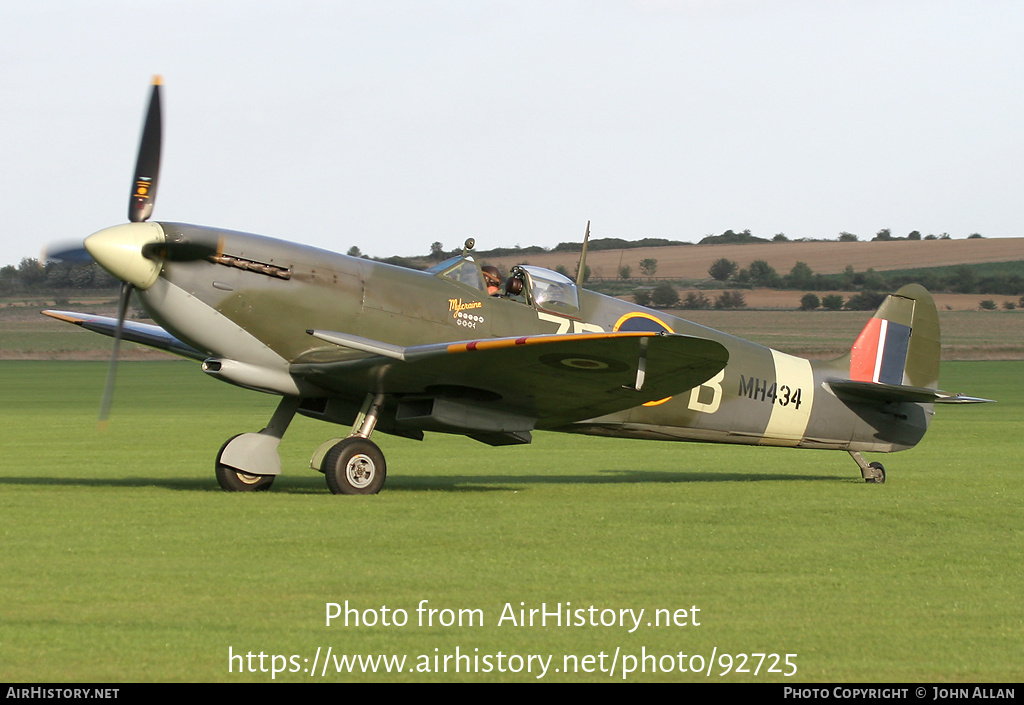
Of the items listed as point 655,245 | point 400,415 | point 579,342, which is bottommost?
point 400,415

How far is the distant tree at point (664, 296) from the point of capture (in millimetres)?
57197

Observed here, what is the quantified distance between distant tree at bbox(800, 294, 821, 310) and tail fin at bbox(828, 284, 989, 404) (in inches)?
1944

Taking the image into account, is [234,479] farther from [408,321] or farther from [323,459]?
[408,321]

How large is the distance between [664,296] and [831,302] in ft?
31.1

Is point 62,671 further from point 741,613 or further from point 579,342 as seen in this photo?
point 579,342

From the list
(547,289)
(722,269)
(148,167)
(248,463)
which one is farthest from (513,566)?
(722,269)

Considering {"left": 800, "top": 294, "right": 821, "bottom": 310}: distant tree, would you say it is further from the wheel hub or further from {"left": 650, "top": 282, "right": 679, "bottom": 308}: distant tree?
the wheel hub

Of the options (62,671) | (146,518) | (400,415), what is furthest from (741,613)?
(400,415)

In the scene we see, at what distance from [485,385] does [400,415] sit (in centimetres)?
96

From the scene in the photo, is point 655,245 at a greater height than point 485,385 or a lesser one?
greater

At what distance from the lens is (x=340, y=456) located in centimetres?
1030

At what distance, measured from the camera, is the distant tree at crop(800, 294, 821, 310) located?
62344 millimetres
